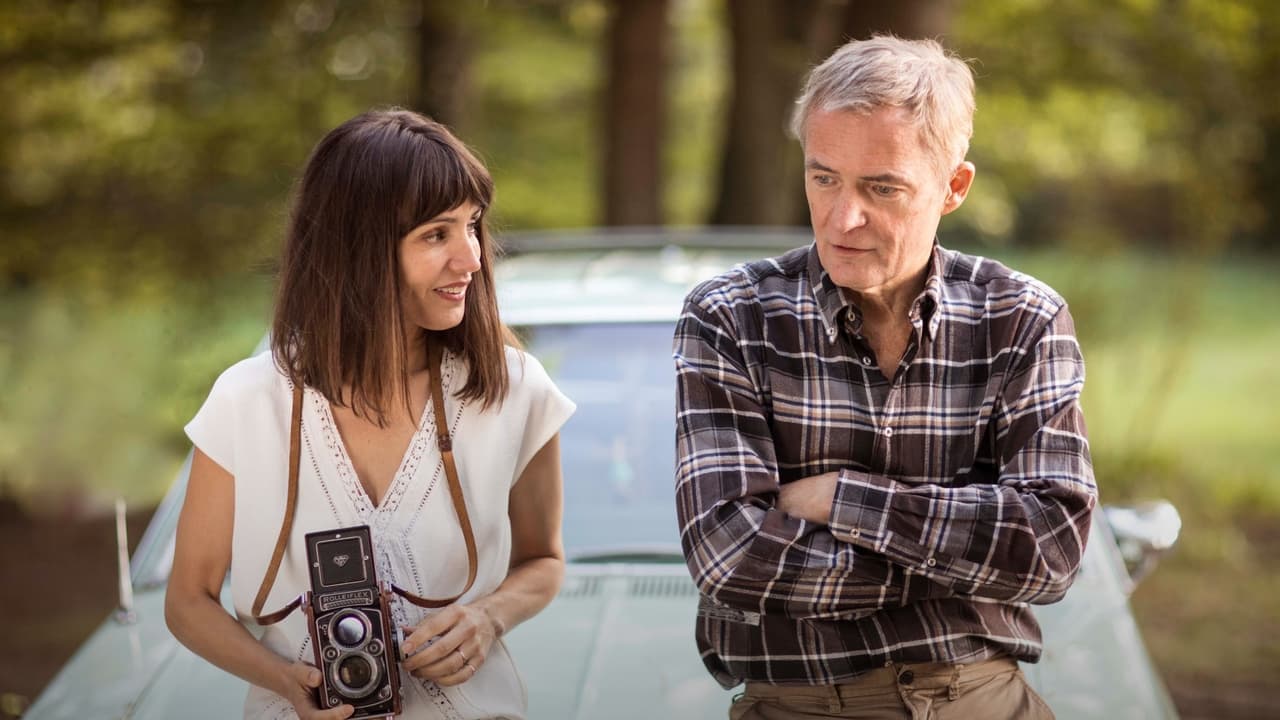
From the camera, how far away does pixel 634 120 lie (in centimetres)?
861

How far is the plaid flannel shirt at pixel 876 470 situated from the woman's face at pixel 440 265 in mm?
425

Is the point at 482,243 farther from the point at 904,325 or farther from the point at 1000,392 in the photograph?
the point at 1000,392

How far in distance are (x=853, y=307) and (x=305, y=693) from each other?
3.89 ft

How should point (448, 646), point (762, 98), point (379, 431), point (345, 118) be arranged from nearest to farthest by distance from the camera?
1. point (448, 646)
2. point (379, 431)
3. point (762, 98)
4. point (345, 118)

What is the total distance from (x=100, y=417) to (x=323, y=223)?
784 cm

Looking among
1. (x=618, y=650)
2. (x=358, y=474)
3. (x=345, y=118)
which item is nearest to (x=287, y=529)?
(x=358, y=474)

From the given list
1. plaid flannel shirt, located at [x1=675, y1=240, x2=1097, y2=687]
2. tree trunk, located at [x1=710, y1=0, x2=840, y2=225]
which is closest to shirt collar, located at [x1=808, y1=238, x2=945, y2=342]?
plaid flannel shirt, located at [x1=675, y1=240, x2=1097, y2=687]

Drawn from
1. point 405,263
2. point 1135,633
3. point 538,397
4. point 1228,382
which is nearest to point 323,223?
point 405,263

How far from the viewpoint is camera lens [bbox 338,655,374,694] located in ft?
7.18

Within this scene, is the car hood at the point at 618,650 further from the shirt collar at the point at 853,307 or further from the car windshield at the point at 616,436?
the shirt collar at the point at 853,307

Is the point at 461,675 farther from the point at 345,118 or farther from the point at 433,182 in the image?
the point at 345,118

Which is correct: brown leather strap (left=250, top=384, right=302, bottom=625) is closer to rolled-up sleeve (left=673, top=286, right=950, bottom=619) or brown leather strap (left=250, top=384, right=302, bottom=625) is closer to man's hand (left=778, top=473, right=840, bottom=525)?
rolled-up sleeve (left=673, top=286, right=950, bottom=619)

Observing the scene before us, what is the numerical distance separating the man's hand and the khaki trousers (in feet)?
1.04

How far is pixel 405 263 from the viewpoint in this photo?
2396 millimetres
